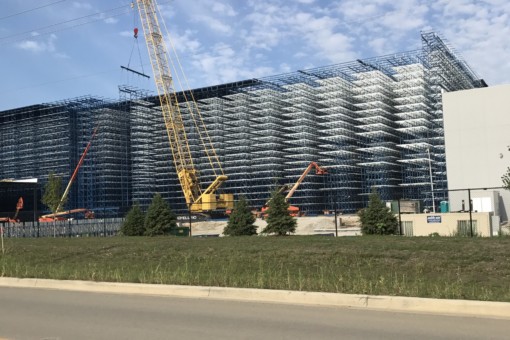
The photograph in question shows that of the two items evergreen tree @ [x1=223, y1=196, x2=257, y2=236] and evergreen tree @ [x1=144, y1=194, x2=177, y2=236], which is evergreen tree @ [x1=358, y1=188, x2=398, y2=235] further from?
evergreen tree @ [x1=144, y1=194, x2=177, y2=236]

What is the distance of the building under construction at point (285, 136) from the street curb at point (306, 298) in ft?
159

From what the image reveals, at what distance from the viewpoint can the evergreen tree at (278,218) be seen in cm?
2459

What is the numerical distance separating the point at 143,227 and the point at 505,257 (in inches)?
798

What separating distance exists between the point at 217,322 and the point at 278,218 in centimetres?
1650

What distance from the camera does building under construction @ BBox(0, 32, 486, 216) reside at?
240ft

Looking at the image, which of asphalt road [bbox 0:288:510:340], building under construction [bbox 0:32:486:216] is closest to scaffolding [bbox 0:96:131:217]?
building under construction [bbox 0:32:486:216]

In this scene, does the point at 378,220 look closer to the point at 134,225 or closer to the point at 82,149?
the point at 134,225

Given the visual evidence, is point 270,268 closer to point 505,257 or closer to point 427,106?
point 505,257

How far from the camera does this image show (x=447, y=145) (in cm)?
5503

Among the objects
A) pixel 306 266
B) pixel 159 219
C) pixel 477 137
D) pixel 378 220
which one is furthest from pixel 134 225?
pixel 477 137

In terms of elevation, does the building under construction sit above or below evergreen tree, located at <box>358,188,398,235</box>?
above

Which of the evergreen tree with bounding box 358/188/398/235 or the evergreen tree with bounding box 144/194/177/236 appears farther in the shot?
the evergreen tree with bounding box 144/194/177/236

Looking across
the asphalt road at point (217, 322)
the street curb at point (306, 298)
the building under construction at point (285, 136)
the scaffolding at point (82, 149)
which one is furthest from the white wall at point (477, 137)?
the scaffolding at point (82, 149)

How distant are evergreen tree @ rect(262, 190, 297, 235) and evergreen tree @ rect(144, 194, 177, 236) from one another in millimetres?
6516
